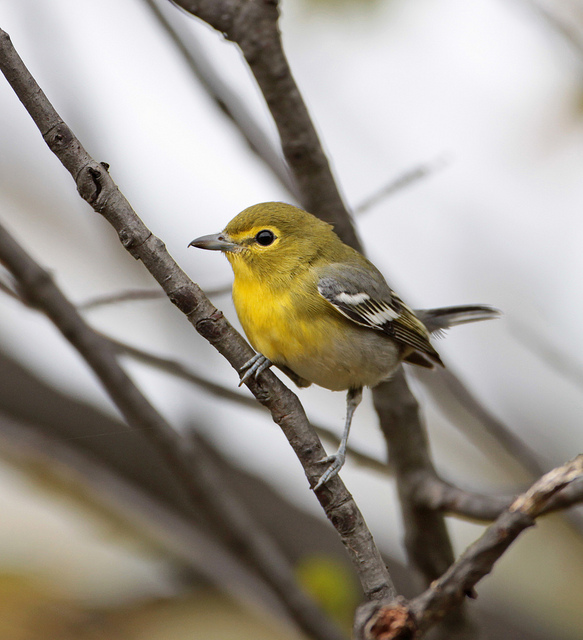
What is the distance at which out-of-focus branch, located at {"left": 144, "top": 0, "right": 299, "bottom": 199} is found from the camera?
303cm

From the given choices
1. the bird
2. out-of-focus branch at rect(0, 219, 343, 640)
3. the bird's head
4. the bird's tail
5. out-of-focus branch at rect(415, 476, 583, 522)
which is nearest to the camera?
out-of-focus branch at rect(415, 476, 583, 522)

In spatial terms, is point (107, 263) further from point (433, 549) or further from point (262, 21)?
point (433, 549)

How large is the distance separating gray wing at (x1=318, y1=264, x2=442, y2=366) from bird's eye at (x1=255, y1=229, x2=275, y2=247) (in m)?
0.32

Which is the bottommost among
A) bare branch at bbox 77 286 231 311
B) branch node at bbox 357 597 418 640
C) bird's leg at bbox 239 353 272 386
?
branch node at bbox 357 597 418 640

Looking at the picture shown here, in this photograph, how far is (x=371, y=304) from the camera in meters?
3.22

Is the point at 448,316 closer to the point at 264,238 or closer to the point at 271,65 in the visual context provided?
the point at 264,238

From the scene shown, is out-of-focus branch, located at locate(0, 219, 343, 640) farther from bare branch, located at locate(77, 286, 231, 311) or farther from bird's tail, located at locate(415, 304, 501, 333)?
bird's tail, located at locate(415, 304, 501, 333)

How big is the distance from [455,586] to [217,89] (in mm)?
2369

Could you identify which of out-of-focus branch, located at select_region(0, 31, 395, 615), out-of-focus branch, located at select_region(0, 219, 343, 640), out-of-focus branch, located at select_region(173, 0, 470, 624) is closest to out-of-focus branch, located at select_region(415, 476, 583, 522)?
out-of-focus branch, located at select_region(173, 0, 470, 624)

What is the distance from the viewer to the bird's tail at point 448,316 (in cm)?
381

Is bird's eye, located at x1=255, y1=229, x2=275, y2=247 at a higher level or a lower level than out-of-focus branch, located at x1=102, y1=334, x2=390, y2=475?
higher

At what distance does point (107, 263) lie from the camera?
4.48 meters

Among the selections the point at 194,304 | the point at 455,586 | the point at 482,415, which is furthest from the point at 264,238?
the point at 455,586

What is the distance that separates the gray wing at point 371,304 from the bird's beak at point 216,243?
1.54ft
